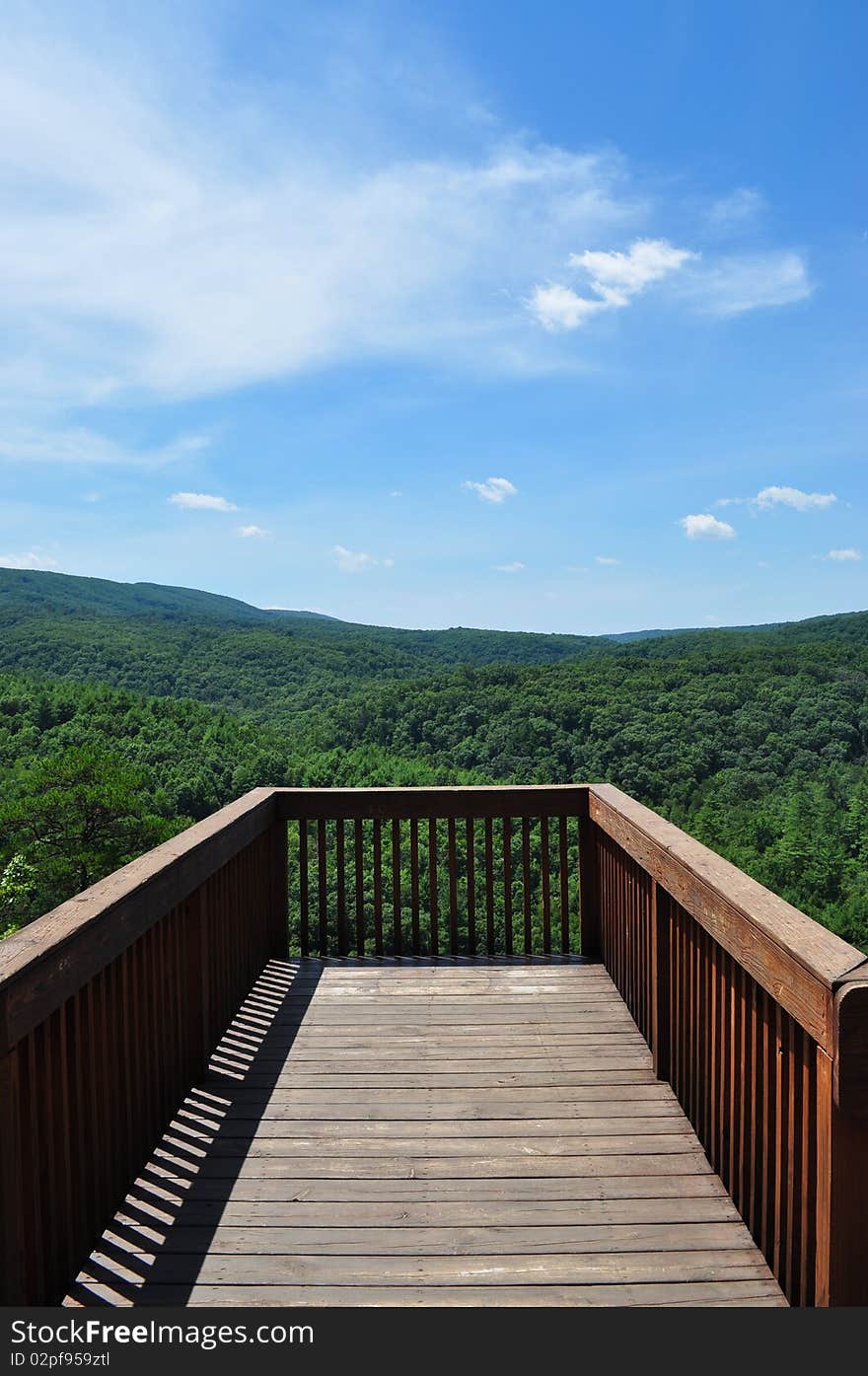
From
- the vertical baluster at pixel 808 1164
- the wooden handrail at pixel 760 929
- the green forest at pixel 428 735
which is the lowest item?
the green forest at pixel 428 735

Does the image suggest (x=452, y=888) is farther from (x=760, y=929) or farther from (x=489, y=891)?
(x=760, y=929)

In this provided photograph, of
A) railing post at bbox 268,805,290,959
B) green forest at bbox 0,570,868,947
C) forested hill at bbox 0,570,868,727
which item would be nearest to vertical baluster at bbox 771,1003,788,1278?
railing post at bbox 268,805,290,959

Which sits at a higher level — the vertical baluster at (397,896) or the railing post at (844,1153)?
the railing post at (844,1153)

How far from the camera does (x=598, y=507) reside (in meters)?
30.8

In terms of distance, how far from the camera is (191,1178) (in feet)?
7.66

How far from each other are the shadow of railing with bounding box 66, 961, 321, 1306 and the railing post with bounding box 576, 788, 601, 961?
1568 millimetres

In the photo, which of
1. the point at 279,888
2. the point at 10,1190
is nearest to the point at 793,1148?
the point at 10,1190

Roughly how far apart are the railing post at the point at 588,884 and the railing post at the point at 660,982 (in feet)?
4.50

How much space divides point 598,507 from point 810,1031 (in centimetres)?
3076

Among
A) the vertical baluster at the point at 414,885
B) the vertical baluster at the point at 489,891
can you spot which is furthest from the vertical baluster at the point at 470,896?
the vertical baluster at the point at 414,885

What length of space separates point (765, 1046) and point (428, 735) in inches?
1487

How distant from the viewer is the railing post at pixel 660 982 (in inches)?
113

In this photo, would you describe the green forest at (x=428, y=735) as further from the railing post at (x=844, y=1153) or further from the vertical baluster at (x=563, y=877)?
the railing post at (x=844, y=1153)

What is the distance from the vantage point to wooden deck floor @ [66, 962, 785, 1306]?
1837 mm
